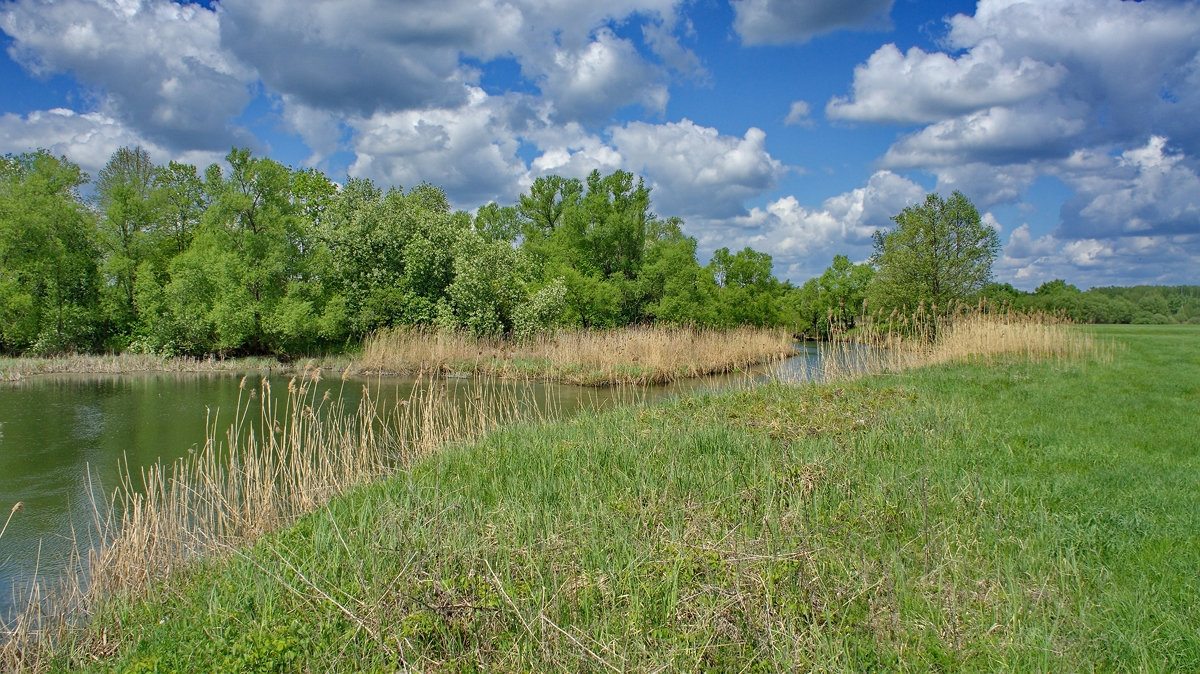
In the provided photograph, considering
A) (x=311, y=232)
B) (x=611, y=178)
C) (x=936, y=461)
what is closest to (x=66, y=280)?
(x=311, y=232)

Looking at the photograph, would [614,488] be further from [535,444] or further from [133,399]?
[133,399]

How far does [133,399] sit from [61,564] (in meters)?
13.2

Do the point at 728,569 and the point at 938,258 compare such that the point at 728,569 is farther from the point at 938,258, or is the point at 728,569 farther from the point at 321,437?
the point at 938,258

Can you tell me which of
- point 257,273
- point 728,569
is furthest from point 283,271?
point 728,569

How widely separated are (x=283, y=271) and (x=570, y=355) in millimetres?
13374

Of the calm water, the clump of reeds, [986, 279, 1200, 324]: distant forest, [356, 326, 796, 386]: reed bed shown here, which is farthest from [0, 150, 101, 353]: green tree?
[986, 279, 1200, 324]: distant forest

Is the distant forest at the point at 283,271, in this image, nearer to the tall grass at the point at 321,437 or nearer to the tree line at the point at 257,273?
the tree line at the point at 257,273

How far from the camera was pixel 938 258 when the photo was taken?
1070 inches

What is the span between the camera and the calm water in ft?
24.6

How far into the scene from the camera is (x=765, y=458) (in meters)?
6.62

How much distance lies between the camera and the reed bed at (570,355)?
20.8 metres

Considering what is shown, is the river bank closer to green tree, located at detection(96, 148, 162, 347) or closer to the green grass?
green tree, located at detection(96, 148, 162, 347)

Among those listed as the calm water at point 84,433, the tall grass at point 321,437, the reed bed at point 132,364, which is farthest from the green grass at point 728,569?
the reed bed at point 132,364

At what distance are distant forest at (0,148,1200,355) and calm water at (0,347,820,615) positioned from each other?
4.47 m
